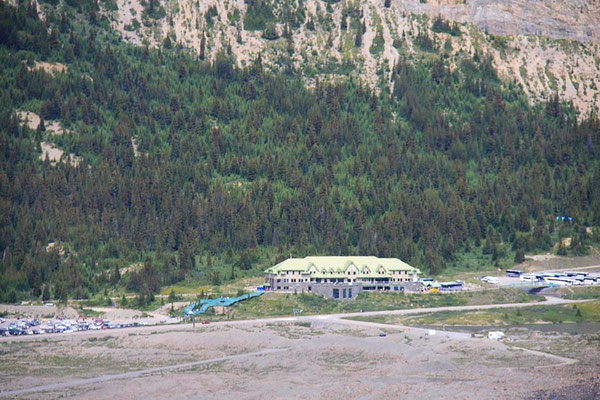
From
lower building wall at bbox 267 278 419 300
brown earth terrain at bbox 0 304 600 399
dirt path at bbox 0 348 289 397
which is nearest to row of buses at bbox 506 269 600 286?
lower building wall at bbox 267 278 419 300

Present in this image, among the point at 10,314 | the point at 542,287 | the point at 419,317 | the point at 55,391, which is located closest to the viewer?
the point at 55,391

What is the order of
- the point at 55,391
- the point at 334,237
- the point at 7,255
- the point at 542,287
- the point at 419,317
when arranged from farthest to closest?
1. the point at 334,237
2. the point at 7,255
3. the point at 542,287
4. the point at 419,317
5. the point at 55,391

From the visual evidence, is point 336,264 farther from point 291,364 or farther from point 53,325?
point 291,364

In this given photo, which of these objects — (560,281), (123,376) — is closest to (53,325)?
(123,376)

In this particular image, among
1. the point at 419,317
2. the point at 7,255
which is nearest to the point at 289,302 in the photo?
the point at 419,317

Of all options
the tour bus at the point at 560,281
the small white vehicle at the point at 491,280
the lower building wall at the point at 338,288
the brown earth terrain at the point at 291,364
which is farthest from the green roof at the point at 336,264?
the brown earth terrain at the point at 291,364

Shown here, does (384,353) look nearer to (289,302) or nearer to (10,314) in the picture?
(289,302)
